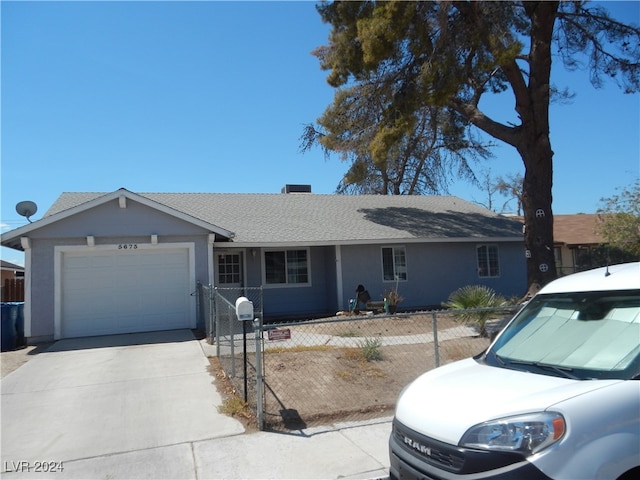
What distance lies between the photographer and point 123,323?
13086mm

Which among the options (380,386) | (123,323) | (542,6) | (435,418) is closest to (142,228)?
(123,323)

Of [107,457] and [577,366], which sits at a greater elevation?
[577,366]

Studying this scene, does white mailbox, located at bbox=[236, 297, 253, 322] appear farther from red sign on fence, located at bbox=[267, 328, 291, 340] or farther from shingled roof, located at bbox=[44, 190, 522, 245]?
shingled roof, located at bbox=[44, 190, 522, 245]

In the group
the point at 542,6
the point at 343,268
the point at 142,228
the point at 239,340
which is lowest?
the point at 239,340

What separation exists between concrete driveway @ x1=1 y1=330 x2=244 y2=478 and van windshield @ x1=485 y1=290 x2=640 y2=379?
3405 mm

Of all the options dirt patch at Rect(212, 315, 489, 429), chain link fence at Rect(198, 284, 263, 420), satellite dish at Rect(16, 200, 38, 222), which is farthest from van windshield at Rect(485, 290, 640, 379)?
satellite dish at Rect(16, 200, 38, 222)

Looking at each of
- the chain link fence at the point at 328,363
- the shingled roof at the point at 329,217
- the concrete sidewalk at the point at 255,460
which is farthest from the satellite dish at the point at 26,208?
the concrete sidewalk at the point at 255,460

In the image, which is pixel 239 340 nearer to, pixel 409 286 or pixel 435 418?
pixel 435 418

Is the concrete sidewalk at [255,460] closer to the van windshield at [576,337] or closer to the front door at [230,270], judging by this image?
the van windshield at [576,337]

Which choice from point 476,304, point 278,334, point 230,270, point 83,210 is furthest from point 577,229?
point 278,334

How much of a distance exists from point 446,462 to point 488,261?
17.0 m

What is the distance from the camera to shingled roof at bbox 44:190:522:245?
16.4m

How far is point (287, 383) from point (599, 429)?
5.22 metres

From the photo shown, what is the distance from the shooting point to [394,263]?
17.6m
